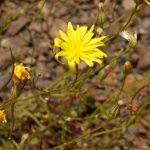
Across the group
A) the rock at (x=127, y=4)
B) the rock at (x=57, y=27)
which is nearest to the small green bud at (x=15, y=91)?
the rock at (x=57, y=27)

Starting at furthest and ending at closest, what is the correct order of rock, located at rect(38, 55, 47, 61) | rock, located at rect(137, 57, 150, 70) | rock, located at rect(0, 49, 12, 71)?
1. rock, located at rect(137, 57, 150, 70)
2. rock, located at rect(38, 55, 47, 61)
3. rock, located at rect(0, 49, 12, 71)

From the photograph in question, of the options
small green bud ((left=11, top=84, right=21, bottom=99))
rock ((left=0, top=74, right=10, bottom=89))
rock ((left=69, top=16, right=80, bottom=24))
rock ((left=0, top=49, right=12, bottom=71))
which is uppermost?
rock ((left=69, top=16, right=80, bottom=24))

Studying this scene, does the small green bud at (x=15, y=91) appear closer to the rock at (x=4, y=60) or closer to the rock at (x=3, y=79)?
the rock at (x=3, y=79)

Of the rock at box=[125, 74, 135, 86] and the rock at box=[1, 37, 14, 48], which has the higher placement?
the rock at box=[1, 37, 14, 48]

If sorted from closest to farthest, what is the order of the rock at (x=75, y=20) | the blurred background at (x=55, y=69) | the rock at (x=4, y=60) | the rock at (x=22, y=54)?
the blurred background at (x=55, y=69), the rock at (x=4, y=60), the rock at (x=22, y=54), the rock at (x=75, y=20)

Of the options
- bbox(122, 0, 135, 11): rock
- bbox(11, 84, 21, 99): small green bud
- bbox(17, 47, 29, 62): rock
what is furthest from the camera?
bbox(122, 0, 135, 11): rock

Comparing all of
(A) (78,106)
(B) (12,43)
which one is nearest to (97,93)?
(A) (78,106)

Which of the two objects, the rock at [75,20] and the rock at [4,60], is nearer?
the rock at [4,60]

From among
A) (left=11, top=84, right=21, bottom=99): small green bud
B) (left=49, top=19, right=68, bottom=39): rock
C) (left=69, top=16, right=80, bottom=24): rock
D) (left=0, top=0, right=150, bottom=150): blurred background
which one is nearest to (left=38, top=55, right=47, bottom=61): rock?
(left=0, top=0, right=150, bottom=150): blurred background

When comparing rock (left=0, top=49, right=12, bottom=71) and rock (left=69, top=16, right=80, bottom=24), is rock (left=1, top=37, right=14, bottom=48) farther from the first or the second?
rock (left=69, top=16, right=80, bottom=24)

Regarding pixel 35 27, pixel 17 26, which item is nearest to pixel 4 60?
pixel 17 26

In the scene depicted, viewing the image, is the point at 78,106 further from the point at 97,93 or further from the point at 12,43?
the point at 12,43
